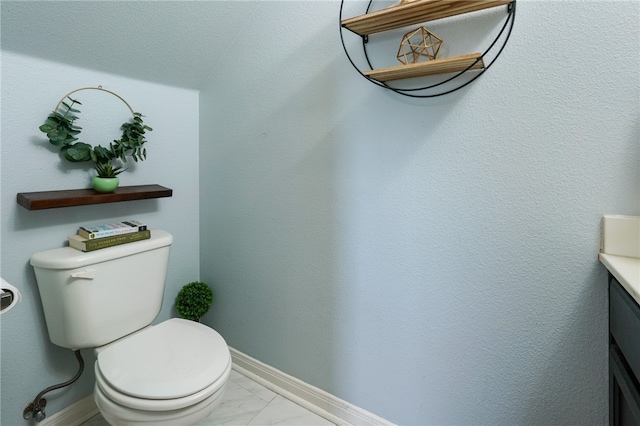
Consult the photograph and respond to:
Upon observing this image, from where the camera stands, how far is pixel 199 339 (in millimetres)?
1203

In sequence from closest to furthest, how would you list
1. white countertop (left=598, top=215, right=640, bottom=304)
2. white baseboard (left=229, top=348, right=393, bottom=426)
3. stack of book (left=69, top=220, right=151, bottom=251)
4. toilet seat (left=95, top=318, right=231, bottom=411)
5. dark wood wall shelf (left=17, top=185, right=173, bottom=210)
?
white countertop (left=598, top=215, right=640, bottom=304) → toilet seat (left=95, top=318, right=231, bottom=411) → dark wood wall shelf (left=17, top=185, right=173, bottom=210) → stack of book (left=69, top=220, right=151, bottom=251) → white baseboard (left=229, top=348, right=393, bottom=426)

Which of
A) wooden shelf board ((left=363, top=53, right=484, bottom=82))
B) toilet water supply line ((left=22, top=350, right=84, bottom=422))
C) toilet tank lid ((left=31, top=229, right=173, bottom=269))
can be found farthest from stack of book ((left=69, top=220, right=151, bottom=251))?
wooden shelf board ((left=363, top=53, right=484, bottom=82))

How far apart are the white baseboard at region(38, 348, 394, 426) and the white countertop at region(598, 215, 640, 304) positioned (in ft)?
2.97

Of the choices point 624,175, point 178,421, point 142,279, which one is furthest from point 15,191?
point 624,175

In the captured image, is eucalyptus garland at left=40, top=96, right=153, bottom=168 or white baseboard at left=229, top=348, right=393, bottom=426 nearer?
eucalyptus garland at left=40, top=96, right=153, bottom=168

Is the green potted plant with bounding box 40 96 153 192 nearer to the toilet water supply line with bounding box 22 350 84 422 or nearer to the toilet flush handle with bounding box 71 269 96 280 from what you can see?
the toilet flush handle with bounding box 71 269 96 280

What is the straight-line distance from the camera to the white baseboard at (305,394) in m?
1.29

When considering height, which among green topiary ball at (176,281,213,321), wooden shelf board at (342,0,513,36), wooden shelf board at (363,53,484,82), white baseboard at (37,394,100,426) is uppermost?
wooden shelf board at (342,0,513,36)

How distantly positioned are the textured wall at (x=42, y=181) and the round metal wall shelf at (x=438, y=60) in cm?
101

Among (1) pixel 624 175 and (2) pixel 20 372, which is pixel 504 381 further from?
(2) pixel 20 372

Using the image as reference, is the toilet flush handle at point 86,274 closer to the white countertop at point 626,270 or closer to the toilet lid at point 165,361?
the toilet lid at point 165,361

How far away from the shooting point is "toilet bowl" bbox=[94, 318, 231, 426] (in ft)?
3.11

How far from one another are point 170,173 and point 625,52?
1.68 m

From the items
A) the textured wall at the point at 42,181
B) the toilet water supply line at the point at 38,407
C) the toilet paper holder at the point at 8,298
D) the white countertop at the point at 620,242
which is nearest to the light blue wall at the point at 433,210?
the white countertop at the point at 620,242
